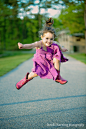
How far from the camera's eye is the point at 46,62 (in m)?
3.50

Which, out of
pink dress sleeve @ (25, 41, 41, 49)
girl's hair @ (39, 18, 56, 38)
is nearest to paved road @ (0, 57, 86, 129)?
pink dress sleeve @ (25, 41, 41, 49)

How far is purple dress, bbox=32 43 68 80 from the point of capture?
345cm

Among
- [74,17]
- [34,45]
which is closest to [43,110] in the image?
[34,45]

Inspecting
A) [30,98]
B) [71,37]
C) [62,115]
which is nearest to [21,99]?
[30,98]

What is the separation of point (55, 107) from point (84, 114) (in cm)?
73

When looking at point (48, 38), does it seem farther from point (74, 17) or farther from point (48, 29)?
point (74, 17)

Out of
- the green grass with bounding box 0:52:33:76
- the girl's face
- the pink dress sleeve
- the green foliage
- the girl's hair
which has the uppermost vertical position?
the green foliage

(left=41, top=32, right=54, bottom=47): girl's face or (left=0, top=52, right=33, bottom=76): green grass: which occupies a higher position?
(left=41, top=32, right=54, bottom=47): girl's face

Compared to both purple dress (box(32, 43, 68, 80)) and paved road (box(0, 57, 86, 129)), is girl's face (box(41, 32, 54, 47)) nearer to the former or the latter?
purple dress (box(32, 43, 68, 80))

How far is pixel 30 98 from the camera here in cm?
489

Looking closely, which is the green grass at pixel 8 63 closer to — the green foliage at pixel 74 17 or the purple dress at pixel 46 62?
the purple dress at pixel 46 62

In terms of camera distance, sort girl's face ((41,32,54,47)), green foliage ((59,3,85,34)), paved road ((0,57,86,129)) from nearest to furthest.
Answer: paved road ((0,57,86,129)), girl's face ((41,32,54,47)), green foliage ((59,3,85,34))

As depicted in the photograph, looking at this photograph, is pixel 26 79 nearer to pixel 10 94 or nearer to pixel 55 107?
pixel 55 107

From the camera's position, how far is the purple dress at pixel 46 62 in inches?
136
